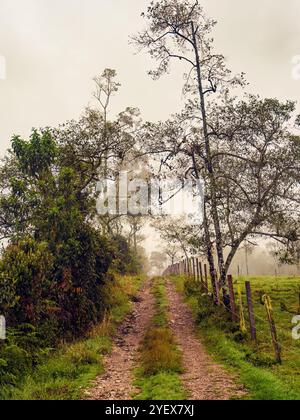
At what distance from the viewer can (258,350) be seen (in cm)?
1313

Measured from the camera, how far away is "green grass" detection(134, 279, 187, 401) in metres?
9.48

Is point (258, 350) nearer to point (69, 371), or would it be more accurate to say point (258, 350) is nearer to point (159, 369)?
point (159, 369)

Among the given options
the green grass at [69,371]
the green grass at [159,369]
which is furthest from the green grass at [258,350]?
the green grass at [69,371]

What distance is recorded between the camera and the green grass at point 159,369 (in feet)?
31.1

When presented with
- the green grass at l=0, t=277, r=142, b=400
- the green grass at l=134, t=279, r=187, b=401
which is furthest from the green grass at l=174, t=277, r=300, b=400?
the green grass at l=0, t=277, r=142, b=400

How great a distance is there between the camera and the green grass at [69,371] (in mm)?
10016

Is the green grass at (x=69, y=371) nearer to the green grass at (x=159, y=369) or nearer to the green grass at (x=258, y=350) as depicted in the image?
the green grass at (x=159, y=369)

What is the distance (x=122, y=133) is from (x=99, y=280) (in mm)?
10385

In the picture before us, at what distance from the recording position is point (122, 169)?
34156 mm

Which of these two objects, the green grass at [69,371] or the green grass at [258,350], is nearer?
the green grass at [258,350]

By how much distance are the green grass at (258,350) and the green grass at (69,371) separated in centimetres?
407

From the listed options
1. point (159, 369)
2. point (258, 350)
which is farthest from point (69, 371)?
point (258, 350)

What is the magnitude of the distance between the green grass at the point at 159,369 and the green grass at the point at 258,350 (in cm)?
156
